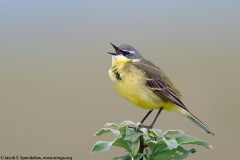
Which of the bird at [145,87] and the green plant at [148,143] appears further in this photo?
the bird at [145,87]

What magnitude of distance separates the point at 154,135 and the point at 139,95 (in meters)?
2.20

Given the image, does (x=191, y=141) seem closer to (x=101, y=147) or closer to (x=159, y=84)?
(x=101, y=147)

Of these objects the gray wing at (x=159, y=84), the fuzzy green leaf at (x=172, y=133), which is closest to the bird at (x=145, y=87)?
the gray wing at (x=159, y=84)

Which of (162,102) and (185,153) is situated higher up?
(185,153)

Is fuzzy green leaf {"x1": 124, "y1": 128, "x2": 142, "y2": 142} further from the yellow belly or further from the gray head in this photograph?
the gray head

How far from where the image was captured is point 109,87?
10477 millimetres

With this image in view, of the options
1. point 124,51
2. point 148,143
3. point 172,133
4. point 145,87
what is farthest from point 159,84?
point 148,143

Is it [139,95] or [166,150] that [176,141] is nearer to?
[166,150]

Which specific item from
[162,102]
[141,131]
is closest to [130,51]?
[162,102]

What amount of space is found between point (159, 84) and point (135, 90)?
0.87ft

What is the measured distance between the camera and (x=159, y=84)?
4.17m

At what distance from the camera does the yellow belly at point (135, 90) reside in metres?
4.01

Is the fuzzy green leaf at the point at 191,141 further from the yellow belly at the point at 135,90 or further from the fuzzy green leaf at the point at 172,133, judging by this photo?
the yellow belly at the point at 135,90

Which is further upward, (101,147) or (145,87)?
(101,147)
